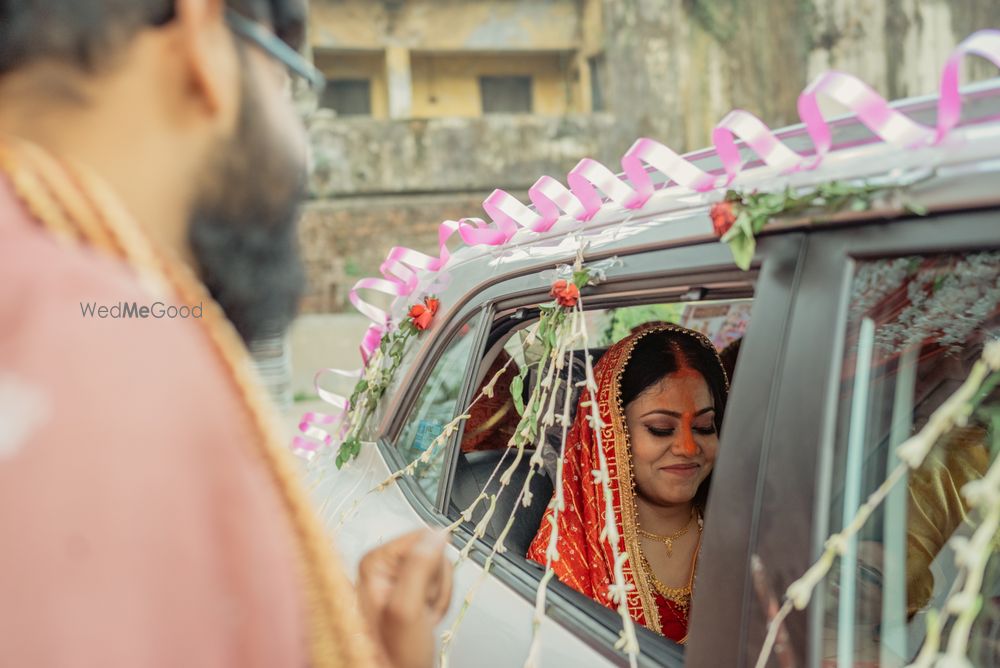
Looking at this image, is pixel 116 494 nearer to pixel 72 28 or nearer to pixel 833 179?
pixel 72 28

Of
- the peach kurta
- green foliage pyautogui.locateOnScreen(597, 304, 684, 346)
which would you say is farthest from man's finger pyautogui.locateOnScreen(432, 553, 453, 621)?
green foliage pyautogui.locateOnScreen(597, 304, 684, 346)

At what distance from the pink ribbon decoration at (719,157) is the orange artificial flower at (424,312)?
0.15 metres

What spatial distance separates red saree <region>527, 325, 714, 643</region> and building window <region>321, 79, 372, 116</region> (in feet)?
54.5

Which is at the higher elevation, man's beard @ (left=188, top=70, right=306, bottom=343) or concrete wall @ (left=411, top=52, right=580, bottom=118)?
concrete wall @ (left=411, top=52, right=580, bottom=118)

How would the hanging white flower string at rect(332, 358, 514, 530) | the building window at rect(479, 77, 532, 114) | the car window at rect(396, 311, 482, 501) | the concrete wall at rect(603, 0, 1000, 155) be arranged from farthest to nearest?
1. the building window at rect(479, 77, 532, 114)
2. the concrete wall at rect(603, 0, 1000, 155)
3. the car window at rect(396, 311, 482, 501)
4. the hanging white flower string at rect(332, 358, 514, 530)

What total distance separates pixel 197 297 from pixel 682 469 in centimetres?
186

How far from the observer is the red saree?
2191mm

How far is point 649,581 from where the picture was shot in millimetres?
2297

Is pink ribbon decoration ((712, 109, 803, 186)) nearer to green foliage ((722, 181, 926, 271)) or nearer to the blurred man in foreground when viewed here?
green foliage ((722, 181, 926, 271))

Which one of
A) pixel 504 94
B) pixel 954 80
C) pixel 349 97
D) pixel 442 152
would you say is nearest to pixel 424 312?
pixel 954 80

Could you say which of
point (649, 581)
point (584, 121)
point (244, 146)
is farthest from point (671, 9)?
point (244, 146)

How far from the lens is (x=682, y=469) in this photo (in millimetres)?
2410

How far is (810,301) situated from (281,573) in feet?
2.94

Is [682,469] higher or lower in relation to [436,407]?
lower
